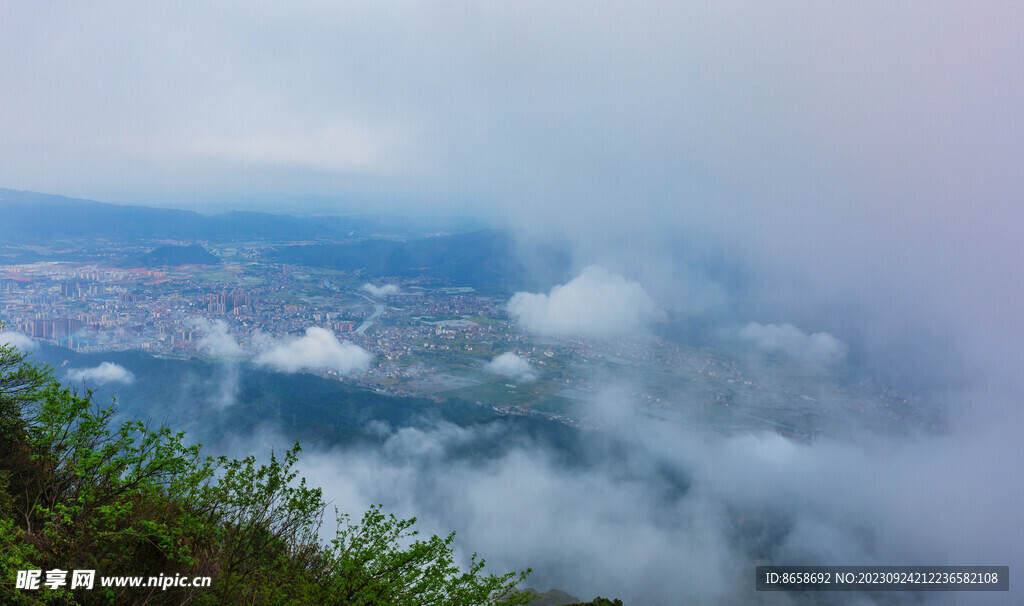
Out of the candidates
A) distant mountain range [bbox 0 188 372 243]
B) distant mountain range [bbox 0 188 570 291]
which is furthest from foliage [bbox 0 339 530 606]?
distant mountain range [bbox 0 188 372 243]

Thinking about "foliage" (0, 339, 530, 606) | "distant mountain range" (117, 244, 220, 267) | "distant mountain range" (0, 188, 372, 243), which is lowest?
"foliage" (0, 339, 530, 606)

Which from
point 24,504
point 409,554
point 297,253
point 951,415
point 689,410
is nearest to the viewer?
point 409,554

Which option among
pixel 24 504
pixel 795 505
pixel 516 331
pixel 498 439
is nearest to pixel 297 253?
pixel 516 331

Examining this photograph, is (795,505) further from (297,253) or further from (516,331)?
(297,253)

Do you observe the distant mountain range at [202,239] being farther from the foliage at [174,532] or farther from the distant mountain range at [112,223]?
the foliage at [174,532]

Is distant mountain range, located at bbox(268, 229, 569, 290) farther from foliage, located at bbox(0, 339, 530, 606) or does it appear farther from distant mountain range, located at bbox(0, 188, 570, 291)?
foliage, located at bbox(0, 339, 530, 606)

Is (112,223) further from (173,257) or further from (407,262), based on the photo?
(407,262)
